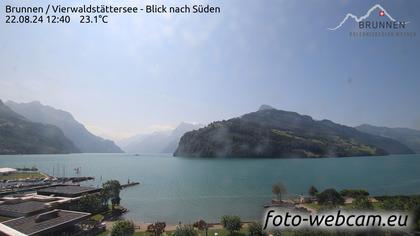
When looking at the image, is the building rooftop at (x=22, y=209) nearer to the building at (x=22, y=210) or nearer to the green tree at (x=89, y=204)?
the building at (x=22, y=210)

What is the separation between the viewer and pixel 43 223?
4603cm

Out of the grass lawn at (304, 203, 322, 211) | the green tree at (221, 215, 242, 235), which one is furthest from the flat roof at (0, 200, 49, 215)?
the grass lawn at (304, 203, 322, 211)

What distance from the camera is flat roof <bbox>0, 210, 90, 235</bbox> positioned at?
42944 mm

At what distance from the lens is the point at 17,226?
44250 mm

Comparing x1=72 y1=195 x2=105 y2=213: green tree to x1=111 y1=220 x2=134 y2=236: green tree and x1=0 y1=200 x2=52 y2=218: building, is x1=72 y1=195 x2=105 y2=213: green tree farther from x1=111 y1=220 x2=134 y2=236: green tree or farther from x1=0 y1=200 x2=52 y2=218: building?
x1=111 y1=220 x2=134 y2=236: green tree

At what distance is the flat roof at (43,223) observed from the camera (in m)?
42.9

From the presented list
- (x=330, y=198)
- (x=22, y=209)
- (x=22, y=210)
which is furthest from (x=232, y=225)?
(x=22, y=209)

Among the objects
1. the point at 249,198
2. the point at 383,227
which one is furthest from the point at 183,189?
the point at 383,227

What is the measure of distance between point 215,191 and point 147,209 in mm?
33369

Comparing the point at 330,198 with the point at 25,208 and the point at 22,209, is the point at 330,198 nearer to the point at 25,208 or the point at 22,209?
the point at 25,208

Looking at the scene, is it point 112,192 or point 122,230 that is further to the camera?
point 112,192

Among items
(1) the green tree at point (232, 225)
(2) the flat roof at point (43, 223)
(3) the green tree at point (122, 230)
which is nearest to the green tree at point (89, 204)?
(2) the flat roof at point (43, 223)

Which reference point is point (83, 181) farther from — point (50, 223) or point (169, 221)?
point (50, 223)

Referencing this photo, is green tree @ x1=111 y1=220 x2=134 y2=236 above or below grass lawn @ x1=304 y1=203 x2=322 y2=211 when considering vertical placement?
above
